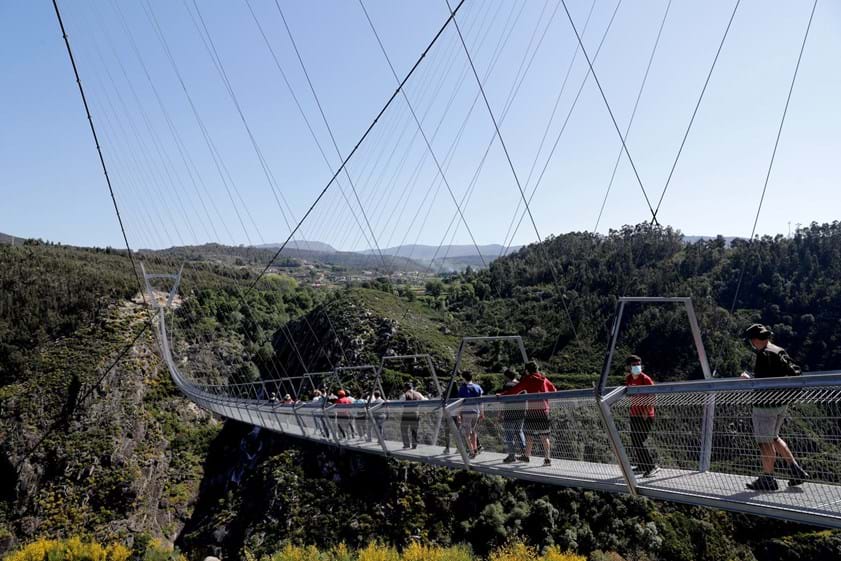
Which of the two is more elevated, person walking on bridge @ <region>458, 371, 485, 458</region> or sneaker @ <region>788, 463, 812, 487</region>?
sneaker @ <region>788, 463, 812, 487</region>

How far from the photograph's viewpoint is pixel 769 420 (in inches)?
154

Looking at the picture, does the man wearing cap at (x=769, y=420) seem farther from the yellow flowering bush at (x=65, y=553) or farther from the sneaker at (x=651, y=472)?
the yellow flowering bush at (x=65, y=553)

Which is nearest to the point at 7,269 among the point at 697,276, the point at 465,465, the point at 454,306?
the point at 454,306

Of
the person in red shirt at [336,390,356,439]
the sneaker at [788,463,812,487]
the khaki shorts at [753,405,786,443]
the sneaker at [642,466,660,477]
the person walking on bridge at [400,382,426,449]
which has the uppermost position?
the khaki shorts at [753,405,786,443]

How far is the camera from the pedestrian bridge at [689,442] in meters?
3.68

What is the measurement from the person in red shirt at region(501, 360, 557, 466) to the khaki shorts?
1.76m

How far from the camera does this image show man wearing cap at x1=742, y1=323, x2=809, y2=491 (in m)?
3.89

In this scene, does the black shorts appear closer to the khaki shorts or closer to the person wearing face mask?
the person wearing face mask

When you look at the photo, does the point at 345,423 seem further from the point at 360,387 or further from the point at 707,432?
the point at 360,387

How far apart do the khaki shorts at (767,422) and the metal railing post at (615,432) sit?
88cm

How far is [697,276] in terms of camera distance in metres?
29.6

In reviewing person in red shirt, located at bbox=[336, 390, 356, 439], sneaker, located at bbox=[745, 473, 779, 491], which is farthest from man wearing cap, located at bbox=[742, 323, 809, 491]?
person in red shirt, located at bbox=[336, 390, 356, 439]

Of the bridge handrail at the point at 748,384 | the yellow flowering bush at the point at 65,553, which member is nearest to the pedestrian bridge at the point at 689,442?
the bridge handrail at the point at 748,384

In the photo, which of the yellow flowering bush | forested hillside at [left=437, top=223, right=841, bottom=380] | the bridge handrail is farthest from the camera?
forested hillside at [left=437, top=223, right=841, bottom=380]
